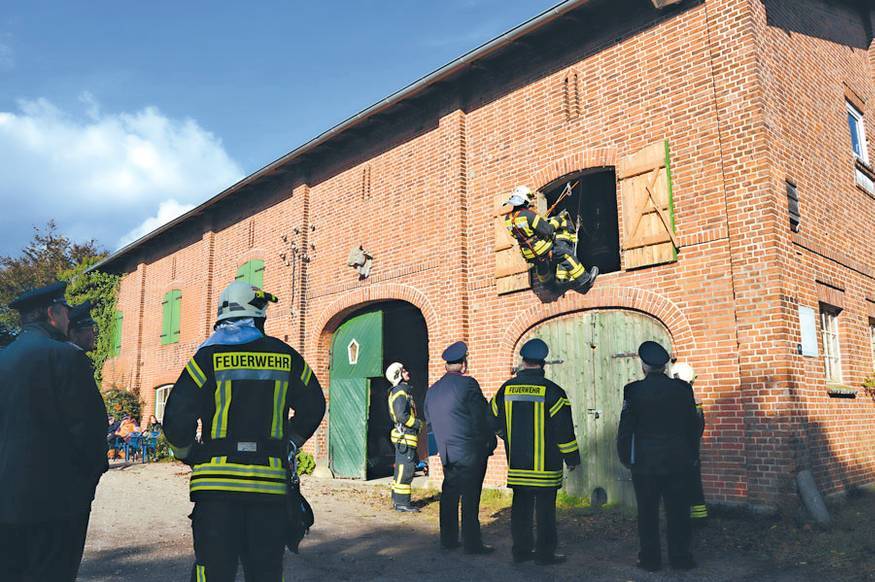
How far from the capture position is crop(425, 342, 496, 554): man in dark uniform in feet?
21.9

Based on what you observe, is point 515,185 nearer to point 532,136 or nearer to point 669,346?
Result: point 532,136

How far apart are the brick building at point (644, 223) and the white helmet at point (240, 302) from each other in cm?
598

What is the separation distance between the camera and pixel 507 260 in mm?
10352

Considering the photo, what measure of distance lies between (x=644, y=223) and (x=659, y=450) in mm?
3825

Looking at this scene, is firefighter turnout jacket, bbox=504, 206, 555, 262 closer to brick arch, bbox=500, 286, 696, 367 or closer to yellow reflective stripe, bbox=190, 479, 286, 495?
brick arch, bbox=500, 286, 696, 367

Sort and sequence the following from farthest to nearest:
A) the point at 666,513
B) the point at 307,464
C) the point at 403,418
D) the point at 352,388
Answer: the point at 307,464 → the point at 352,388 → the point at 403,418 → the point at 666,513

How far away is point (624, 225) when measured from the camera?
9078 mm

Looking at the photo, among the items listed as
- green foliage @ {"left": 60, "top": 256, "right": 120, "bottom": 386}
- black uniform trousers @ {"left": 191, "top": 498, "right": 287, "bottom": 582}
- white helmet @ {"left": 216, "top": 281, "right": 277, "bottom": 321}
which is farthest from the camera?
green foliage @ {"left": 60, "top": 256, "right": 120, "bottom": 386}

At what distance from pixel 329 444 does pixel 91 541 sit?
666 cm

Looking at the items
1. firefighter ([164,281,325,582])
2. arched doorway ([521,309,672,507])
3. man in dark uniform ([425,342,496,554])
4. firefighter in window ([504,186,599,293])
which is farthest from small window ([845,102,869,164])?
firefighter ([164,281,325,582])

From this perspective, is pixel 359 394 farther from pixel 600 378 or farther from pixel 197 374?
pixel 197 374

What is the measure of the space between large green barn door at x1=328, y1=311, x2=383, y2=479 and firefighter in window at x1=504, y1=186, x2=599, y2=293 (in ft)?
14.9

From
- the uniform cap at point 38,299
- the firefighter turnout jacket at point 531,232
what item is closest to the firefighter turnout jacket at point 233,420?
the uniform cap at point 38,299

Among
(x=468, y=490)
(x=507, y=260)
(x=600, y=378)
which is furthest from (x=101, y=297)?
(x=468, y=490)
